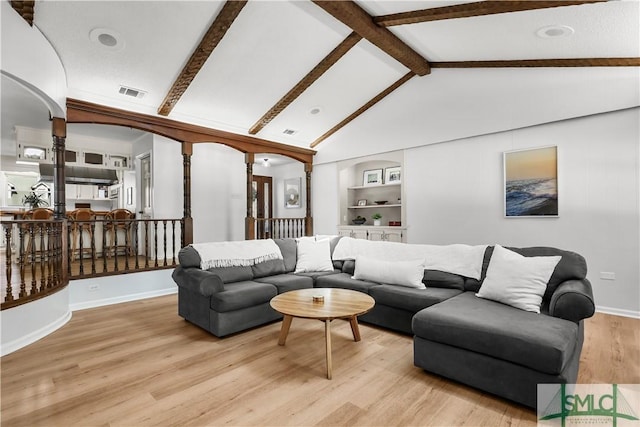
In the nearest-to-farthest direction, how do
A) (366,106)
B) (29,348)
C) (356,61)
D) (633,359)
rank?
1. (633,359)
2. (29,348)
3. (356,61)
4. (366,106)

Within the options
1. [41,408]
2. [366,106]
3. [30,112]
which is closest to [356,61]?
[366,106]

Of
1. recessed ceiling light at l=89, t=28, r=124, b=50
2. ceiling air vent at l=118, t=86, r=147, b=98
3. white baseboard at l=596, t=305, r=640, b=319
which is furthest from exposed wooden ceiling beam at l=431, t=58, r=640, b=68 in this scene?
ceiling air vent at l=118, t=86, r=147, b=98

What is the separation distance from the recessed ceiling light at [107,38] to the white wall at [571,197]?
4598 millimetres

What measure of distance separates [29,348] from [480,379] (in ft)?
12.3

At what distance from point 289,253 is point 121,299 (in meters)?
2.43

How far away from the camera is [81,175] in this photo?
7352 millimetres

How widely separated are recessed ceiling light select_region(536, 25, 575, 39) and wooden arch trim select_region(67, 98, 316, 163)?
15.0 ft

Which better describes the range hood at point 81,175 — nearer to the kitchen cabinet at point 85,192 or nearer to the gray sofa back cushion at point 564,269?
the kitchen cabinet at point 85,192

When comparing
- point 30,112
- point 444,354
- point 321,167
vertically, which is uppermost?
point 30,112

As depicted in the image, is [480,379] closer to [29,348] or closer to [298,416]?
[298,416]

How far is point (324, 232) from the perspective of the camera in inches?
292

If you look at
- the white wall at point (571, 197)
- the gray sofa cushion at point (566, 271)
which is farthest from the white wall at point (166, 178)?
the gray sofa cushion at point (566, 271)

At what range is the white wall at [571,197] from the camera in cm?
381

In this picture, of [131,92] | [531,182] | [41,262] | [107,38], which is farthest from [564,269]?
[131,92]
